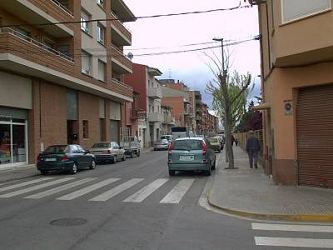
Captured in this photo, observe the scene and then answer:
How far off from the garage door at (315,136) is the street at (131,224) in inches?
121

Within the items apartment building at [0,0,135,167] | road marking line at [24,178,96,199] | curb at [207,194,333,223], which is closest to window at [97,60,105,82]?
apartment building at [0,0,135,167]

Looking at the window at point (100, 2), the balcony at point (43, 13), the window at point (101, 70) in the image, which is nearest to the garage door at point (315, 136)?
the balcony at point (43, 13)

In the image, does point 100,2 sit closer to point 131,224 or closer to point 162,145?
point 162,145

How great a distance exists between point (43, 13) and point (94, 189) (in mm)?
14456

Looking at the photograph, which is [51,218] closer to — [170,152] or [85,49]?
[170,152]

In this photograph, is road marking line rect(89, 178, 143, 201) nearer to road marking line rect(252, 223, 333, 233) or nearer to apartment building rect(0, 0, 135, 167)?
road marking line rect(252, 223, 333, 233)

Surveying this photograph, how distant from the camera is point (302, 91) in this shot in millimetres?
15312

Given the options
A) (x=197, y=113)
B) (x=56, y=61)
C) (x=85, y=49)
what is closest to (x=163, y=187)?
(x=56, y=61)

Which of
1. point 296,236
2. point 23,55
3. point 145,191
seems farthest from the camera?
point 23,55

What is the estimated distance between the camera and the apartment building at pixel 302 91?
519 inches

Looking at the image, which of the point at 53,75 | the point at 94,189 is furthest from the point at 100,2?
the point at 94,189

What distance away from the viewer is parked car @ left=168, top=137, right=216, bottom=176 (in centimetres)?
2075

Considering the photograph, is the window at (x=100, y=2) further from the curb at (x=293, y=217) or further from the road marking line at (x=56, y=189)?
the curb at (x=293, y=217)

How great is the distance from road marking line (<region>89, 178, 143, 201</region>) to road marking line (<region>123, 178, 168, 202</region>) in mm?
603
